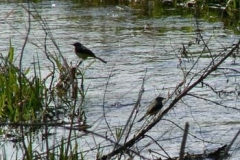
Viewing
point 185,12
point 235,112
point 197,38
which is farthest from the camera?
point 185,12

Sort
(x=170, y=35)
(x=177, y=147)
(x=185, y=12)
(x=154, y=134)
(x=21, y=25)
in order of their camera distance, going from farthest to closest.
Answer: (x=185, y=12) < (x=21, y=25) < (x=170, y=35) < (x=154, y=134) < (x=177, y=147)

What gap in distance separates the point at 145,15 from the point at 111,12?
65 cm

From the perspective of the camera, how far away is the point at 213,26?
36.0 ft

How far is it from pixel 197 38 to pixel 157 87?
2339 millimetres

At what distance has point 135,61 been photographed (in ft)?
29.3

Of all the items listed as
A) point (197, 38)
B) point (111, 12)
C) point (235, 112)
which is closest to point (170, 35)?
point (197, 38)

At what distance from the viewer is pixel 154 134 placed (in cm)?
586

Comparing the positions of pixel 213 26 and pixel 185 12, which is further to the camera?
pixel 185 12

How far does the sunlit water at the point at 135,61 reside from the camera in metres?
5.98

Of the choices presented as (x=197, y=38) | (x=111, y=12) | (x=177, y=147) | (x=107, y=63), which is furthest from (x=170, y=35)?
(x=177, y=147)

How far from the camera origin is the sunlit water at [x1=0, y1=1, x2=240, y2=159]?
5.98 meters

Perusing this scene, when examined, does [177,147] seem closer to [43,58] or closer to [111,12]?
[43,58]

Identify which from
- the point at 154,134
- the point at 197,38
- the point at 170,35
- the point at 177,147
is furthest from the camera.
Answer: the point at 170,35

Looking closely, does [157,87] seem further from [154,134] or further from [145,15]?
[145,15]
